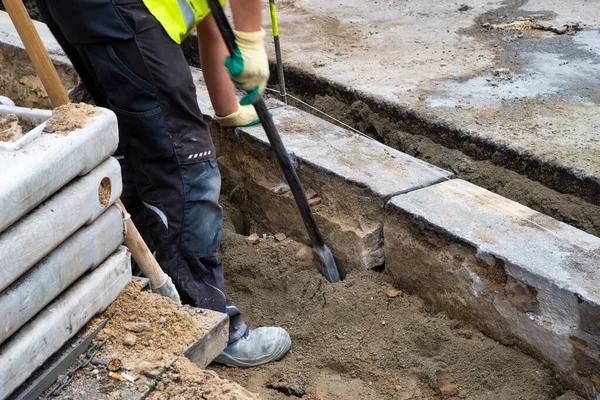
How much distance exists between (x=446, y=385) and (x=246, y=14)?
157 centimetres

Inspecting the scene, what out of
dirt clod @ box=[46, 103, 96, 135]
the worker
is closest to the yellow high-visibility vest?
the worker

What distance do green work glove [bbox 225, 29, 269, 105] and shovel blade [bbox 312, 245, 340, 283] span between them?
0.74 metres

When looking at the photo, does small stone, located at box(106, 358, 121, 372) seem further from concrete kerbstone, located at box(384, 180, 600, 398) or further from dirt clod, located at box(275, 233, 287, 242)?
dirt clod, located at box(275, 233, 287, 242)

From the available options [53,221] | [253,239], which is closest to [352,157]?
[253,239]

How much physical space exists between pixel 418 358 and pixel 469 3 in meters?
3.49

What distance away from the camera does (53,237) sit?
190cm

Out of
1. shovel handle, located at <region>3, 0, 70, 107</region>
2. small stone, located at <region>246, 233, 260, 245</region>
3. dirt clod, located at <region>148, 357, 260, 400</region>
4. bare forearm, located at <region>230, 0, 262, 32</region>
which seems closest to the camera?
dirt clod, located at <region>148, 357, 260, 400</region>

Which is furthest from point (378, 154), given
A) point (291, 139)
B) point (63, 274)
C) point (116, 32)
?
point (63, 274)

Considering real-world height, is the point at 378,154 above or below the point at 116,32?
below

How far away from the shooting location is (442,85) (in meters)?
4.19

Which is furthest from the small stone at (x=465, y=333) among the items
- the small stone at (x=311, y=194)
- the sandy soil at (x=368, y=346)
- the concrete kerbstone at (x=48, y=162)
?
the concrete kerbstone at (x=48, y=162)

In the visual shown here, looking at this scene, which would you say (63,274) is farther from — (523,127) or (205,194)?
(523,127)

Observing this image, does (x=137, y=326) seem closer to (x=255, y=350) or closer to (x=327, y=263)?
(x=255, y=350)

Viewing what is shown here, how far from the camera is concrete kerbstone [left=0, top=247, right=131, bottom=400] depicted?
1.85m
